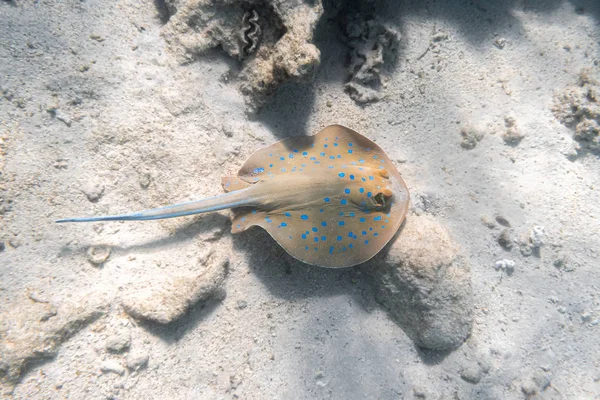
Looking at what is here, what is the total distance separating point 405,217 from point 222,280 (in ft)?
7.98

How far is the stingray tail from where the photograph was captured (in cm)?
321

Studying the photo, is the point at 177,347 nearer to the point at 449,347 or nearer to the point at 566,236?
the point at 449,347

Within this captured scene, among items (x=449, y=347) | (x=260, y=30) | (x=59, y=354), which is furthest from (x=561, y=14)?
(x=59, y=354)

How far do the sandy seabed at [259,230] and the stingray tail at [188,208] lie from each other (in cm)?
45

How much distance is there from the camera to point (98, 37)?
3836mm

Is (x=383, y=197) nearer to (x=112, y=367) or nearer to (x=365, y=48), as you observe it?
(x=365, y=48)

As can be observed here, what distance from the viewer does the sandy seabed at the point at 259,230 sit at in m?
3.32

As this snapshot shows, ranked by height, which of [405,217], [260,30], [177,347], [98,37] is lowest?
[177,347]

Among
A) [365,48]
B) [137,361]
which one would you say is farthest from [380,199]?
[137,361]

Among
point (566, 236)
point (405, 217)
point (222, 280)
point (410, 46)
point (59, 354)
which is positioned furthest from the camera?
point (410, 46)

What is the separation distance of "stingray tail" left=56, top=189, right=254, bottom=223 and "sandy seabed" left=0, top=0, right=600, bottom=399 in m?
0.45

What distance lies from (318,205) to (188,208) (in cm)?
151

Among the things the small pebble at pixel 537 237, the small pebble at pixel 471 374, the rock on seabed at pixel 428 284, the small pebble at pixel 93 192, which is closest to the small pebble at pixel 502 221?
the small pebble at pixel 537 237

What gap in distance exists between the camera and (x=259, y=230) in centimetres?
399
